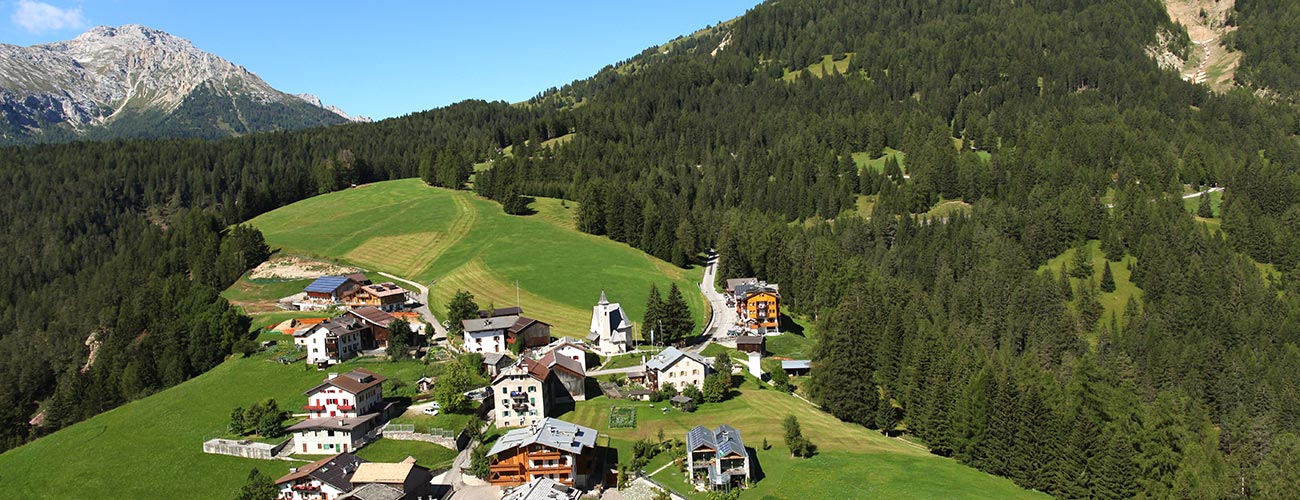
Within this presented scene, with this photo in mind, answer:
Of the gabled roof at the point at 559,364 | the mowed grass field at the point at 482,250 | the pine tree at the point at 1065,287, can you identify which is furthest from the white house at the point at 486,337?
the pine tree at the point at 1065,287

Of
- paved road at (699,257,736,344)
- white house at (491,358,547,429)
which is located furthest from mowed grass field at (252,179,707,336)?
white house at (491,358,547,429)

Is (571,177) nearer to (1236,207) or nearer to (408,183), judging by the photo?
(408,183)

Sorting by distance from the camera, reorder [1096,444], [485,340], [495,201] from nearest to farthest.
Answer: [1096,444] → [485,340] → [495,201]

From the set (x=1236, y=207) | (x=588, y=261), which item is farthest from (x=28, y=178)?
(x=1236, y=207)

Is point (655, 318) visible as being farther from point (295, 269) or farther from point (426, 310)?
point (295, 269)

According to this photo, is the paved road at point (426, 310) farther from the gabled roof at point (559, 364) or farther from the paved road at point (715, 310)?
the paved road at point (715, 310)

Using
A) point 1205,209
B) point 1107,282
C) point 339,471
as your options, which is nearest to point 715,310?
point 1107,282
